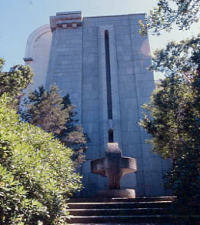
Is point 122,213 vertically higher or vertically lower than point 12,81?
lower

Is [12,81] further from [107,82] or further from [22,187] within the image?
[107,82]

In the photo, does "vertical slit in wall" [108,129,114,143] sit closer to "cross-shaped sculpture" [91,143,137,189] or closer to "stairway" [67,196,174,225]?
"cross-shaped sculpture" [91,143,137,189]

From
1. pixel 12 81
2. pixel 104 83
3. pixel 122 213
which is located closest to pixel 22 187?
pixel 122 213

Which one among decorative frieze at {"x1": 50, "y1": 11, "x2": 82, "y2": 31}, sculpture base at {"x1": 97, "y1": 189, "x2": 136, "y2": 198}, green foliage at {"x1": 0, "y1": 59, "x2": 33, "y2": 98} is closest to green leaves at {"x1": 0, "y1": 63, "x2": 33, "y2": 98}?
green foliage at {"x1": 0, "y1": 59, "x2": 33, "y2": 98}

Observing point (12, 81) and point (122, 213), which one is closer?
point (122, 213)

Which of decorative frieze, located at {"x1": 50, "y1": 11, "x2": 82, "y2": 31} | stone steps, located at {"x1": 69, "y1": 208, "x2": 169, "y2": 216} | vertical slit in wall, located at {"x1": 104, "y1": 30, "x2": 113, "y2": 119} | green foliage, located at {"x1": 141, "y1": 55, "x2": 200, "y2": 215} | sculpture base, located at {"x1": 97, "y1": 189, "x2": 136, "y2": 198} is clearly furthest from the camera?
decorative frieze, located at {"x1": 50, "y1": 11, "x2": 82, "y2": 31}

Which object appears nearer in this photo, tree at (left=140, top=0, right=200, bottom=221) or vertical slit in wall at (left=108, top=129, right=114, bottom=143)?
tree at (left=140, top=0, right=200, bottom=221)

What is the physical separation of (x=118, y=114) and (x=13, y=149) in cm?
1714

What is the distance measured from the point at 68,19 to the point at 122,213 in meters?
24.6

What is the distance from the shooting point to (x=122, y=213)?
565 cm

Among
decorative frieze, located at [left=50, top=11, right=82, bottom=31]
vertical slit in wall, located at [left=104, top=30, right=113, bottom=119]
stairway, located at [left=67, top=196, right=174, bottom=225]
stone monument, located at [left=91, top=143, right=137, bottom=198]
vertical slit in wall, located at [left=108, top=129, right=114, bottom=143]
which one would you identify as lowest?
stairway, located at [left=67, top=196, right=174, bottom=225]

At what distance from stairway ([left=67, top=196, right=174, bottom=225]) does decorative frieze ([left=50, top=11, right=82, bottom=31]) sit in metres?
23.3

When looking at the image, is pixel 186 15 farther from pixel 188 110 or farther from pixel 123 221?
pixel 123 221

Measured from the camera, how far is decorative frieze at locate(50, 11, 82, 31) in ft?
83.0
